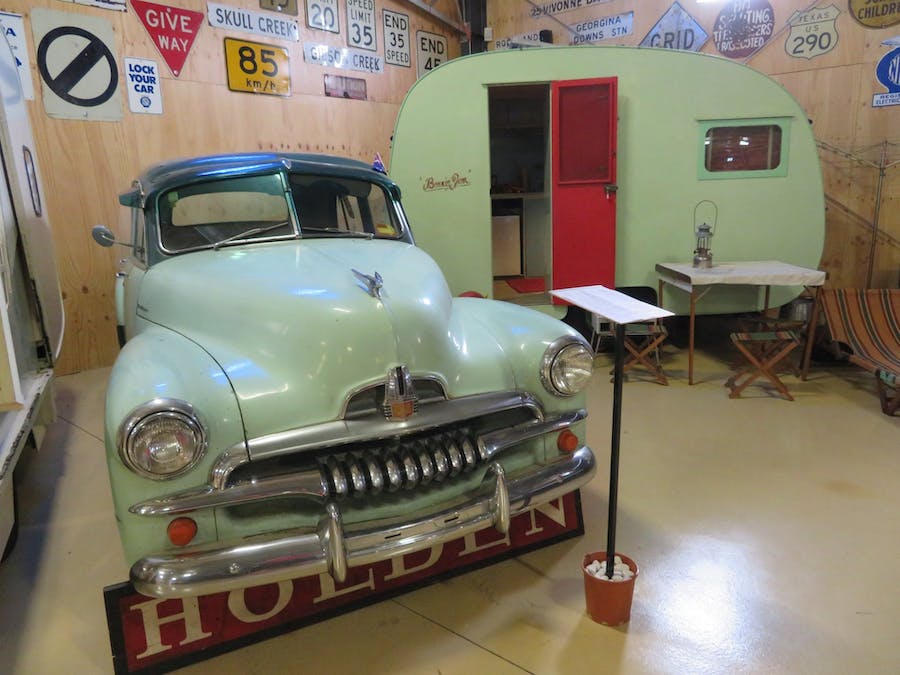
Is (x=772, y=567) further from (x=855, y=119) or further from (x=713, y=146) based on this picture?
(x=855, y=119)

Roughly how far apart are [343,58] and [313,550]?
20.2 feet

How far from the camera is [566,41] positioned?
7.18m

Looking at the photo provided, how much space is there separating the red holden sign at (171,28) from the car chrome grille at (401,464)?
4.88 meters

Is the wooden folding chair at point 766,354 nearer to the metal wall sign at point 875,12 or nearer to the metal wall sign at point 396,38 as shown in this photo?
the metal wall sign at point 875,12

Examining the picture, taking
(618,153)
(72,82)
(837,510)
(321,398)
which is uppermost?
(72,82)

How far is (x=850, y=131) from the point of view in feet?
18.5

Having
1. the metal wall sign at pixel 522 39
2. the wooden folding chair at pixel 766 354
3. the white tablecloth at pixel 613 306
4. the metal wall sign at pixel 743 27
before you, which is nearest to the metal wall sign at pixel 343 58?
the metal wall sign at pixel 522 39

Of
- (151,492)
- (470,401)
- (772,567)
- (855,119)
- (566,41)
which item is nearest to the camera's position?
(151,492)

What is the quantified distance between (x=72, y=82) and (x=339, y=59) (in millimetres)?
2676

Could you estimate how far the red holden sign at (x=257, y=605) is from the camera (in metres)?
1.78

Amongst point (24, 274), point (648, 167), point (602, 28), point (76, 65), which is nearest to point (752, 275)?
point (648, 167)

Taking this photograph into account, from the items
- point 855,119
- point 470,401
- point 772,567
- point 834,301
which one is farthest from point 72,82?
point 855,119

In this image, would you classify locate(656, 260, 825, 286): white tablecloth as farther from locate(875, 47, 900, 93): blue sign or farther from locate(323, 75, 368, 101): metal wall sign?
locate(323, 75, 368, 101): metal wall sign

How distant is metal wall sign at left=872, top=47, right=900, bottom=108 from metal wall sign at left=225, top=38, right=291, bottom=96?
5545 mm
